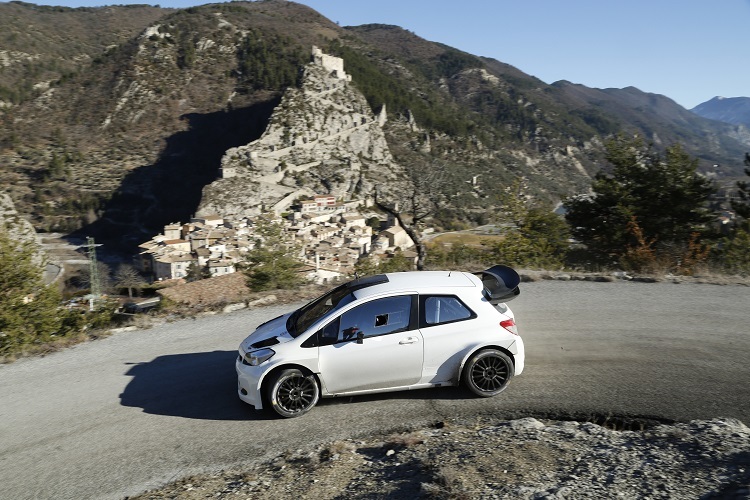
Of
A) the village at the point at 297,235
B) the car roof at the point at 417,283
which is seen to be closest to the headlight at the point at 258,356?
the car roof at the point at 417,283

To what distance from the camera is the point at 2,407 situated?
6.70 metres

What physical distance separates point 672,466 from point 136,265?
232ft

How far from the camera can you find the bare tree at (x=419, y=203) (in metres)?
13.0

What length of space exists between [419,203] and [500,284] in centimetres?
722

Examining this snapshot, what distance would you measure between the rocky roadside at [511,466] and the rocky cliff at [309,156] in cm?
7788

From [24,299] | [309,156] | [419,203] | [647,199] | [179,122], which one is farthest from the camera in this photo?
[179,122]

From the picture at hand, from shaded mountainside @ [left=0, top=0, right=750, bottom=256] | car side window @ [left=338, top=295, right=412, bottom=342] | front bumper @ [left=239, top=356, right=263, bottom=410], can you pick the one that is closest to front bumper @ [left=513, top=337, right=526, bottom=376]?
car side window @ [left=338, top=295, right=412, bottom=342]

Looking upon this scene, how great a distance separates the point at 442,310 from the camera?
6168mm

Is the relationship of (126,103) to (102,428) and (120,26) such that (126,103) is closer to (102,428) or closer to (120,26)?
(120,26)

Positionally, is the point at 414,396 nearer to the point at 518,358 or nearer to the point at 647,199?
the point at 518,358

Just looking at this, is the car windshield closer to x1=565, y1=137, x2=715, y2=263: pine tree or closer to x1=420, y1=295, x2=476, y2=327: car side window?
x1=420, y1=295, x2=476, y2=327: car side window

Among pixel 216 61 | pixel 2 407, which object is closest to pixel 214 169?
pixel 216 61

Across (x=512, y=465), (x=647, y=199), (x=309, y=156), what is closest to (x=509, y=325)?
(x=512, y=465)

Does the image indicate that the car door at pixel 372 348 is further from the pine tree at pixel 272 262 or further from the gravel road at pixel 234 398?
the pine tree at pixel 272 262
